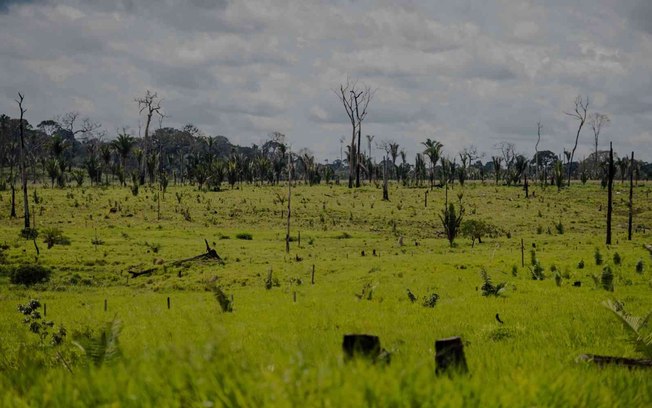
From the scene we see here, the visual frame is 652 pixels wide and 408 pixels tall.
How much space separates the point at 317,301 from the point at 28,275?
15904 mm

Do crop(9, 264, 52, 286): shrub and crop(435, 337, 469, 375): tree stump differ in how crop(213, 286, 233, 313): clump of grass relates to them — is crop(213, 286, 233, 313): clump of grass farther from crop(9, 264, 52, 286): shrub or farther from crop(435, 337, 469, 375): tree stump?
crop(9, 264, 52, 286): shrub

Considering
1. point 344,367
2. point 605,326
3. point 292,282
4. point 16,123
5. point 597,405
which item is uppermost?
point 16,123

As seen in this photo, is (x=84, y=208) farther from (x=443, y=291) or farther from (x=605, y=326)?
(x=605, y=326)

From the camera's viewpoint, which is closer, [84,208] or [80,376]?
[80,376]

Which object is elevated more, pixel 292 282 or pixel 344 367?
pixel 344 367

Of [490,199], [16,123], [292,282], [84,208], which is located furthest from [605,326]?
[16,123]

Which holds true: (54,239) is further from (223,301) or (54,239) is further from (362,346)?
(362,346)

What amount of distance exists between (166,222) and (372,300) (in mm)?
32793

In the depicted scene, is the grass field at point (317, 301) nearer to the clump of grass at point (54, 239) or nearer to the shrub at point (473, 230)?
the clump of grass at point (54, 239)

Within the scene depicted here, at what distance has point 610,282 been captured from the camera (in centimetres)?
1727

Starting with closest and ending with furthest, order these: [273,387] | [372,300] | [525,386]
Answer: [273,387]
[525,386]
[372,300]

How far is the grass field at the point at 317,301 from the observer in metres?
2.53

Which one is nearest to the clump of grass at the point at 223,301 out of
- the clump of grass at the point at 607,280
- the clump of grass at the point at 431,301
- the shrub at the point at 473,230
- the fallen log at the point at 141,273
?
the clump of grass at the point at 431,301

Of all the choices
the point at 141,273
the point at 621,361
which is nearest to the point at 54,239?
the point at 141,273
